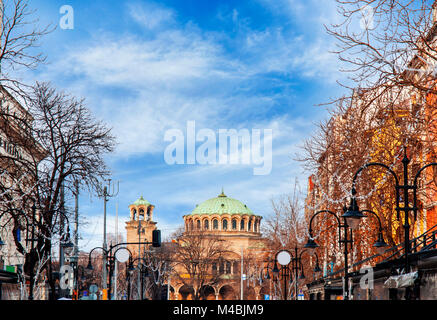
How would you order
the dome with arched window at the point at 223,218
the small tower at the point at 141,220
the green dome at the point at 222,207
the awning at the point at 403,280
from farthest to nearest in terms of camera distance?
1. the green dome at the point at 222,207
2. the dome with arched window at the point at 223,218
3. the small tower at the point at 141,220
4. the awning at the point at 403,280

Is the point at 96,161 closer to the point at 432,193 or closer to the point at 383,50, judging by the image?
the point at 383,50

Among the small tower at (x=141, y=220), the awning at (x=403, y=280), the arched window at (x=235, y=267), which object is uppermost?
the small tower at (x=141, y=220)

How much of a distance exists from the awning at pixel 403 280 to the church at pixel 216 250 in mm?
62823

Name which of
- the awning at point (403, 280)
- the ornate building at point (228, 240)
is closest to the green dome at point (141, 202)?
the ornate building at point (228, 240)

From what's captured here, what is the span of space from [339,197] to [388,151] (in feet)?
19.6

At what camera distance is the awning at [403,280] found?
13.3 m

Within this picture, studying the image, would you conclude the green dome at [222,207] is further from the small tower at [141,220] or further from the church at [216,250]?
the small tower at [141,220]

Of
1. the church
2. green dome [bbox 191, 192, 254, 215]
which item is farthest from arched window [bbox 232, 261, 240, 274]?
green dome [bbox 191, 192, 254, 215]

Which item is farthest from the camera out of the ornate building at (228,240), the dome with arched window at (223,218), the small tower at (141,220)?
the dome with arched window at (223,218)

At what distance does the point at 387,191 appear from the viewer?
109ft

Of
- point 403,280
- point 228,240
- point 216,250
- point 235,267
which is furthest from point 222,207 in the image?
point 403,280

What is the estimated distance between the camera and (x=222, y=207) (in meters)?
148

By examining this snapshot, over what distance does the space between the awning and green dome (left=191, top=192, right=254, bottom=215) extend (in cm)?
13024
